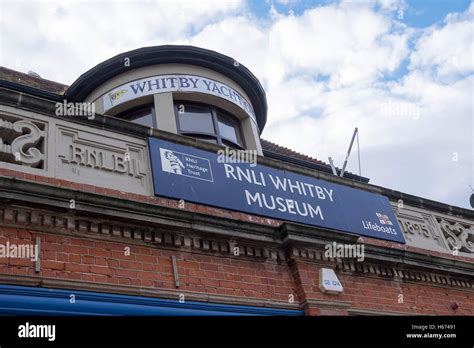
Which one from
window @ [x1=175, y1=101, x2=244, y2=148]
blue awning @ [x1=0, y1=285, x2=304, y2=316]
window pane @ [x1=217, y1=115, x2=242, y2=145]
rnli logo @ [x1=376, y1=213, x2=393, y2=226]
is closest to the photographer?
blue awning @ [x1=0, y1=285, x2=304, y2=316]

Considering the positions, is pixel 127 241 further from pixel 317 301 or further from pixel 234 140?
pixel 234 140

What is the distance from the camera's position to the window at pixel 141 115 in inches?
342

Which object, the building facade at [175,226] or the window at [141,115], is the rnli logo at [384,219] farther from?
the window at [141,115]

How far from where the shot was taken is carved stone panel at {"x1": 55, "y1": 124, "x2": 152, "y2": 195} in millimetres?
5762

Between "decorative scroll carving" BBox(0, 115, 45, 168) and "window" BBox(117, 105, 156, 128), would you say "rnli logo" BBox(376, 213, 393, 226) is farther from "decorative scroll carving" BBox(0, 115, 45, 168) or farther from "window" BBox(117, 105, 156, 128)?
"decorative scroll carving" BBox(0, 115, 45, 168)

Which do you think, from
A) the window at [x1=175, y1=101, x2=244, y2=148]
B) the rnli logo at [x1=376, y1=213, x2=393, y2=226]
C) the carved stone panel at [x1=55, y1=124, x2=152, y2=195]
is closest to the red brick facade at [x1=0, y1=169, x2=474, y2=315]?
the carved stone panel at [x1=55, y1=124, x2=152, y2=195]

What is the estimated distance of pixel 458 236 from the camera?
9.03 m

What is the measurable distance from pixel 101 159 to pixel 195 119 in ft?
10.0

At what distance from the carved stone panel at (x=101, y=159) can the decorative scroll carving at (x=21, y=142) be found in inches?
7.6

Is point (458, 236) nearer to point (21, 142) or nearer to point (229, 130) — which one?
point (229, 130)

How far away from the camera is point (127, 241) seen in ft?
18.3

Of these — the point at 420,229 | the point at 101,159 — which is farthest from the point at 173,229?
the point at 420,229
